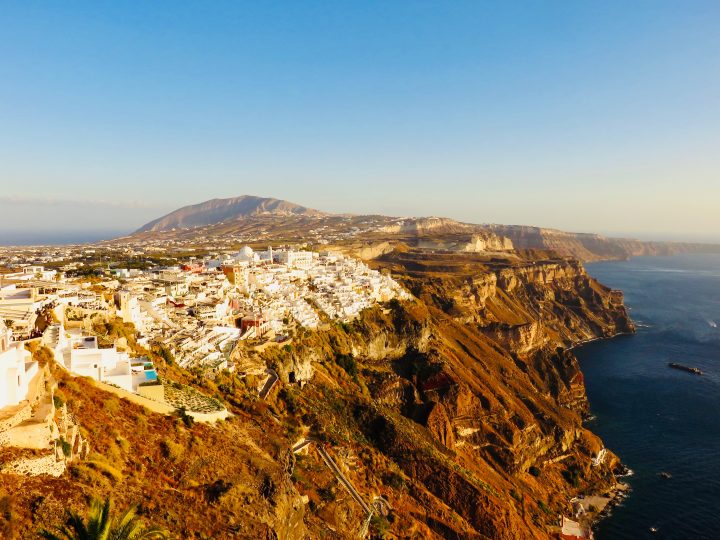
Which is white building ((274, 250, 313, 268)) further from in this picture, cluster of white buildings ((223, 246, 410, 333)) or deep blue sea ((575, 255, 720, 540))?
deep blue sea ((575, 255, 720, 540))

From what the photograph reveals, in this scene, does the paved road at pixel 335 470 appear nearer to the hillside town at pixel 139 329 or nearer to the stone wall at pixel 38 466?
the hillside town at pixel 139 329

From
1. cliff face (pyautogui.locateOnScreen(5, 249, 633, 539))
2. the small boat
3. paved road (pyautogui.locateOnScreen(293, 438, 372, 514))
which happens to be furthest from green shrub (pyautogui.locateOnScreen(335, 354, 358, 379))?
the small boat

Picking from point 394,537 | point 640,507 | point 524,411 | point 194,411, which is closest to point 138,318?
point 194,411

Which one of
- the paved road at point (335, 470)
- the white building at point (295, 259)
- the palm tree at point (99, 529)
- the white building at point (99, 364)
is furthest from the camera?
the white building at point (295, 259)

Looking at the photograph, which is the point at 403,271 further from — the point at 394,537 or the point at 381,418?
the point at 394,537

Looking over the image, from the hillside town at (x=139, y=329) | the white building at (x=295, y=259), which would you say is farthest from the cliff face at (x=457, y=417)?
the white building at (x=295, y=259)

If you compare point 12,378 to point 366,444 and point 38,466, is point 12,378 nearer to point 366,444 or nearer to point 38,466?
point 38,466
